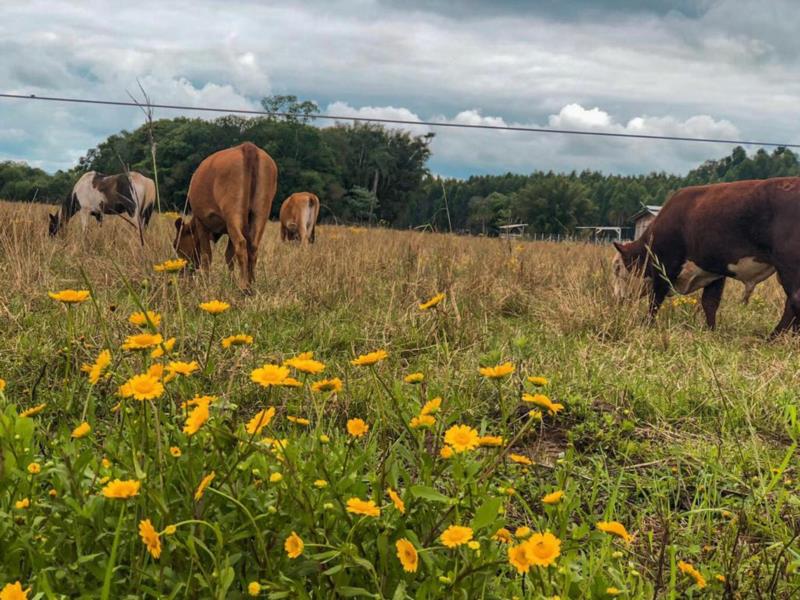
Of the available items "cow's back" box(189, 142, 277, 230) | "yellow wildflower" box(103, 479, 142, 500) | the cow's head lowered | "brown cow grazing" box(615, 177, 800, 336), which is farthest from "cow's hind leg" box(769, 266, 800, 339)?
"yellow wildflower" box(103, 479, 142, 500)

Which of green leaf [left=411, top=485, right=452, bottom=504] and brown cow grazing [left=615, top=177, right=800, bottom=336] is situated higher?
brown cow grazing [left=615, top=177, right=800, bottom=336]

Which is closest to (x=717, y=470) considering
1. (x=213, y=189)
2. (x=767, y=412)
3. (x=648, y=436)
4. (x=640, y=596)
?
(x=648, y=436)

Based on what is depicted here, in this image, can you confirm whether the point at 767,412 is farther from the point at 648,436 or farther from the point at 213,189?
the point at 213,189

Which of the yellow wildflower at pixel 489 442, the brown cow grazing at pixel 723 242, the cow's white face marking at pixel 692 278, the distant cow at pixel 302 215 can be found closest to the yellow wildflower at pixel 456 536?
the yellow wildflower at pixel 489 442

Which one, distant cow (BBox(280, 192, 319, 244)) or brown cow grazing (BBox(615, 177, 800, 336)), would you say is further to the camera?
distant cow (BBox(280, 192, 319, 244))

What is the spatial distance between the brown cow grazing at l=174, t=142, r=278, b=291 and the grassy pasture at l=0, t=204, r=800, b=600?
1.36ft

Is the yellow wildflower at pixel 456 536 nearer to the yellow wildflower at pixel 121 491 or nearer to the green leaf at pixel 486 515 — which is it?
the green leaf at pixel 486 515

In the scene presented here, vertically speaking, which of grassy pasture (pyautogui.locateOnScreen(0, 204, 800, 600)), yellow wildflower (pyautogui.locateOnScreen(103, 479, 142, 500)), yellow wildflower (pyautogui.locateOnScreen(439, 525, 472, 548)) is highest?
yellow wildflower (pyautogui.locateOnScreen(103, 479, 142, 500))

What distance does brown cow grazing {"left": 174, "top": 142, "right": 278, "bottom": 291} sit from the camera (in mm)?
6168

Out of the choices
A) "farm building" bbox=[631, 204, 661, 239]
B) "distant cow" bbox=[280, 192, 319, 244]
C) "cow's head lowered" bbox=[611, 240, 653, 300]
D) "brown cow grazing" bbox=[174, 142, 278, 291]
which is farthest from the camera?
"distant cow" bbox=[280, 192, 319, 244]

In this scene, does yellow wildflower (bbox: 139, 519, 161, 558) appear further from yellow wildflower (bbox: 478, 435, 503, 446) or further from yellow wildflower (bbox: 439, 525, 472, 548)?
yellow wildflower (bbox: 478, 435, 503, 446)

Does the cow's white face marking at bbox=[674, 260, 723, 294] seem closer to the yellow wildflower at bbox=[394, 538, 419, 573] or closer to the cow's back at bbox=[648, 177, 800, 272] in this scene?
the cow's back at bbox=[648, 177, 800, 272]

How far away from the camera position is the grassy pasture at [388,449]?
1.22 meters

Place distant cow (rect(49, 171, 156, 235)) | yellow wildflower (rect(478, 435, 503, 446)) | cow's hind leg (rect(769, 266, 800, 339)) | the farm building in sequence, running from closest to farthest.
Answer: yellow wildflower (rect(478, 435, 503, 446)) < cow's hind leg (rect(769, 266, 800, 339)) < the farm building < distant cow (rect(49, 171, 156, 235))
